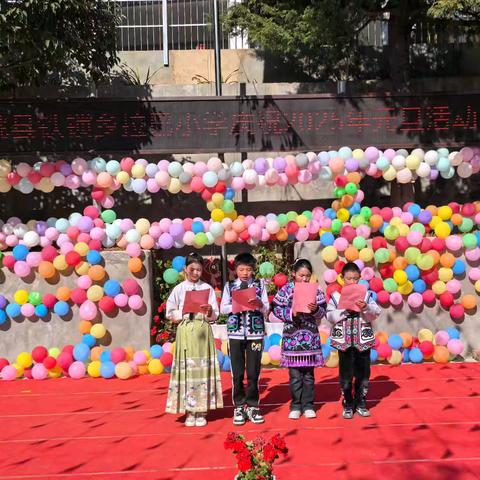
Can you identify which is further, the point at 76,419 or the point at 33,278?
the point at 33,278

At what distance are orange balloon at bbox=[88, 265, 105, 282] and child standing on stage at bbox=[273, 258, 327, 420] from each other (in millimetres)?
2631

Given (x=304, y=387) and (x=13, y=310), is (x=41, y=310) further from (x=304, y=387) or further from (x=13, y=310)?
Result: (x=304, y=387)

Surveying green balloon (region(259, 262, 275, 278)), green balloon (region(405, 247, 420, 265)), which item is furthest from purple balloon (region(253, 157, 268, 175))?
green balloon (region(405, 247, 420, 265))

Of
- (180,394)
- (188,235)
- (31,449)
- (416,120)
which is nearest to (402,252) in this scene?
(416,120)

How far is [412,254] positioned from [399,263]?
181mm

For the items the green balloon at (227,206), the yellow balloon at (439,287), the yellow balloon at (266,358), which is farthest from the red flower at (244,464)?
the yellow balloon at (439,287)

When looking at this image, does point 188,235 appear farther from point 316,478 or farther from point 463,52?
point 463,52

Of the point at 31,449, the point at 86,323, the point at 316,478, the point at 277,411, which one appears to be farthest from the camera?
the point at 86,323

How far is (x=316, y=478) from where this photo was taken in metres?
3.93

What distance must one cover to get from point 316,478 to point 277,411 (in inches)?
64.0

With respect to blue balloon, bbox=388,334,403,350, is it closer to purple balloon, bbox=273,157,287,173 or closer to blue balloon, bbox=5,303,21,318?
purple balloon, bbox=273,157,287,173

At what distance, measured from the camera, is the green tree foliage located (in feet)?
21.7

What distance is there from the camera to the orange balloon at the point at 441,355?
23.7ft

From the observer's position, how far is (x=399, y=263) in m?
7.27
